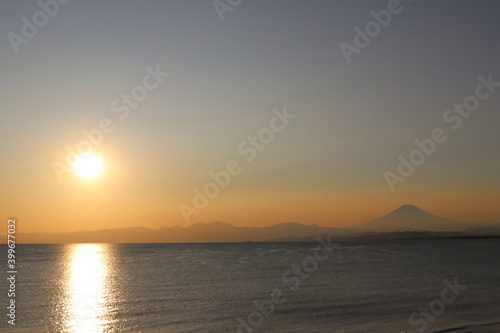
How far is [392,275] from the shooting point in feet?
272

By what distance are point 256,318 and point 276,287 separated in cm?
2535

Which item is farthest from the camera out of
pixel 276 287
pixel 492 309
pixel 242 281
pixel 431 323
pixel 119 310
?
pixel 242 281

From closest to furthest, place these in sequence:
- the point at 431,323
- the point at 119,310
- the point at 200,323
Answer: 1. the point at 431,323
2. the point at 200,323
3. the point at 119,310

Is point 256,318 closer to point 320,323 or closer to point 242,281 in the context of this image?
point 320,323

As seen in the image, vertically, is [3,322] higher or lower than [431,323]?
higher

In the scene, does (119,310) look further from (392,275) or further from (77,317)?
(392,275)

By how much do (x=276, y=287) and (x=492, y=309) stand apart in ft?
99.6

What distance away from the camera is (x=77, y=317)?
149 feet

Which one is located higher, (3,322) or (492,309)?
(3,322)

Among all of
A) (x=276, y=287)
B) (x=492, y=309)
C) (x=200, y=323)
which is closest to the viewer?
(x=200, y=323)

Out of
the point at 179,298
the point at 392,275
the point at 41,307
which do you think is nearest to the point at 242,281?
the point at 179,298

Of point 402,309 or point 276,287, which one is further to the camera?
point 276,287

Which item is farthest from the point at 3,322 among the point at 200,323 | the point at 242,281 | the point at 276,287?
the point at 242,281

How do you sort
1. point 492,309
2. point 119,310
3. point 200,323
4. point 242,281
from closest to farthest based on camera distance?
point 200,323
point 492,309
point 119,310
point 242,281
